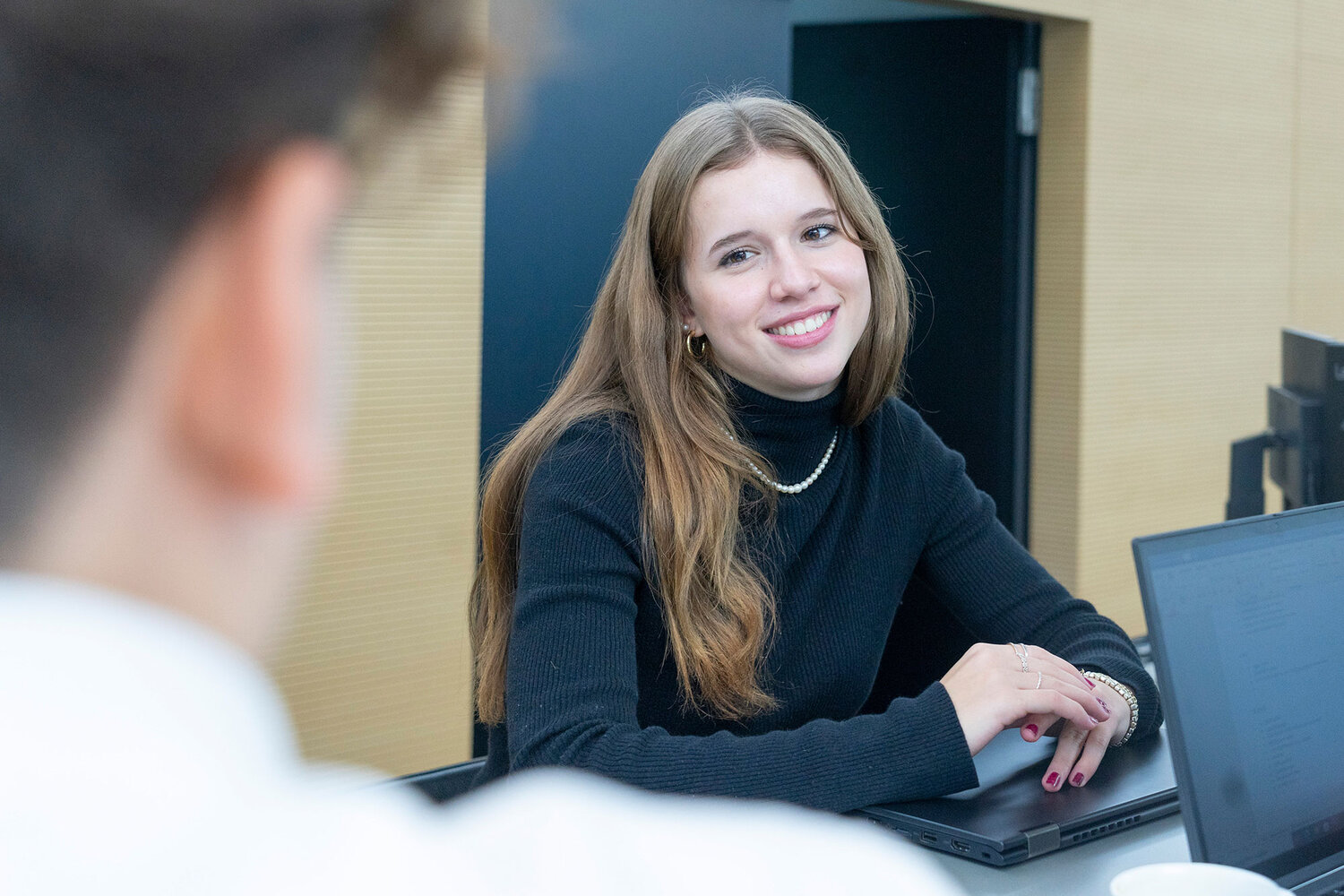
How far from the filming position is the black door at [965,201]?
3.99 metres

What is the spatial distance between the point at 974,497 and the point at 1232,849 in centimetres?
82

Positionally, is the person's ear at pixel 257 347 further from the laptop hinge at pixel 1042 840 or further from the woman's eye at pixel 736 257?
the woman's eye at pixel 736 257

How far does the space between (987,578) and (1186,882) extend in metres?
0.85

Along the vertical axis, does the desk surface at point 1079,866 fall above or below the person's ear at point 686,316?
below

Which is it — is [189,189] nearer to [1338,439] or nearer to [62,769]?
[62,769]

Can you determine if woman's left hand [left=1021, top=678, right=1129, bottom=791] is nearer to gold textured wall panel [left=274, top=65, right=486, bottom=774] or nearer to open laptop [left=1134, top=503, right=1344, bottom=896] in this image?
open laptop [left=1134, top=503, right=1344, bottom=896]

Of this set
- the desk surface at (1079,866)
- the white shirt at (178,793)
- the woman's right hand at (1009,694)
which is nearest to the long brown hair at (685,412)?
the woman's right hand at (1009,694)

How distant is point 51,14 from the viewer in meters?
0.18

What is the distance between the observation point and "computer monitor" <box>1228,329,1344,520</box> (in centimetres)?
206

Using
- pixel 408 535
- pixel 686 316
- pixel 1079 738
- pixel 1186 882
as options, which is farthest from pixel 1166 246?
pixel 1186 882

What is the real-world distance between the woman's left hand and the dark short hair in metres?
1.21

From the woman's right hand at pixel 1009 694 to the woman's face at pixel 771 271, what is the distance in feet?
1.51

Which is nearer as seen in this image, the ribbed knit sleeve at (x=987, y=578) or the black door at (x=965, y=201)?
the ribbed knit sleeve at (x=987, y=578)

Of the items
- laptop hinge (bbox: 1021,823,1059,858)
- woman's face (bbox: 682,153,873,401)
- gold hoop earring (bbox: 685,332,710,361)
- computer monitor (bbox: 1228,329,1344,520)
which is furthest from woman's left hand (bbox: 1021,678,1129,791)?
computer monitor (bbox: 1228,329,1344,520)
